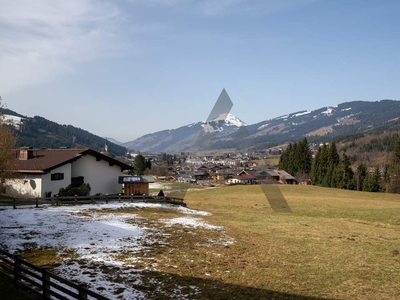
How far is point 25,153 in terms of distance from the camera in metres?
44.2

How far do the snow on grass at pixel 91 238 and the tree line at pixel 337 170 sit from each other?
73807 millimetres

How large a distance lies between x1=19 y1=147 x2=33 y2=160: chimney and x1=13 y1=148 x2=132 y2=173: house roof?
48 centimetres

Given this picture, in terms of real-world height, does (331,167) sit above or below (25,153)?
below

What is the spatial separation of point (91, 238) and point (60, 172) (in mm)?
23573

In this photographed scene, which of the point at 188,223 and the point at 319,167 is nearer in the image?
the point at 188,223

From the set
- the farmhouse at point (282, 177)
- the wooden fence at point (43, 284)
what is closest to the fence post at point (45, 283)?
the wooden fence at point (43, 284)

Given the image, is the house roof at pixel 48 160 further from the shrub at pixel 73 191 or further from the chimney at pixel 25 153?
the shrub at pixel 73 191

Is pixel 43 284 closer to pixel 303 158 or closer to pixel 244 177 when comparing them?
Result: pixel 303 158

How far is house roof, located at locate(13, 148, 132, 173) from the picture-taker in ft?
129

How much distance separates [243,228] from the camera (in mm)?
29734

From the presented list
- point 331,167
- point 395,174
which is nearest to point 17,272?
point 395,174

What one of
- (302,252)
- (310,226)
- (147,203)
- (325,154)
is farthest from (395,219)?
(325,154)

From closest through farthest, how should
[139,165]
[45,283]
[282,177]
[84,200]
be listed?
[45,283]
[84,200]
[282,177]
[139,165]

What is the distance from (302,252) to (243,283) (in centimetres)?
813
